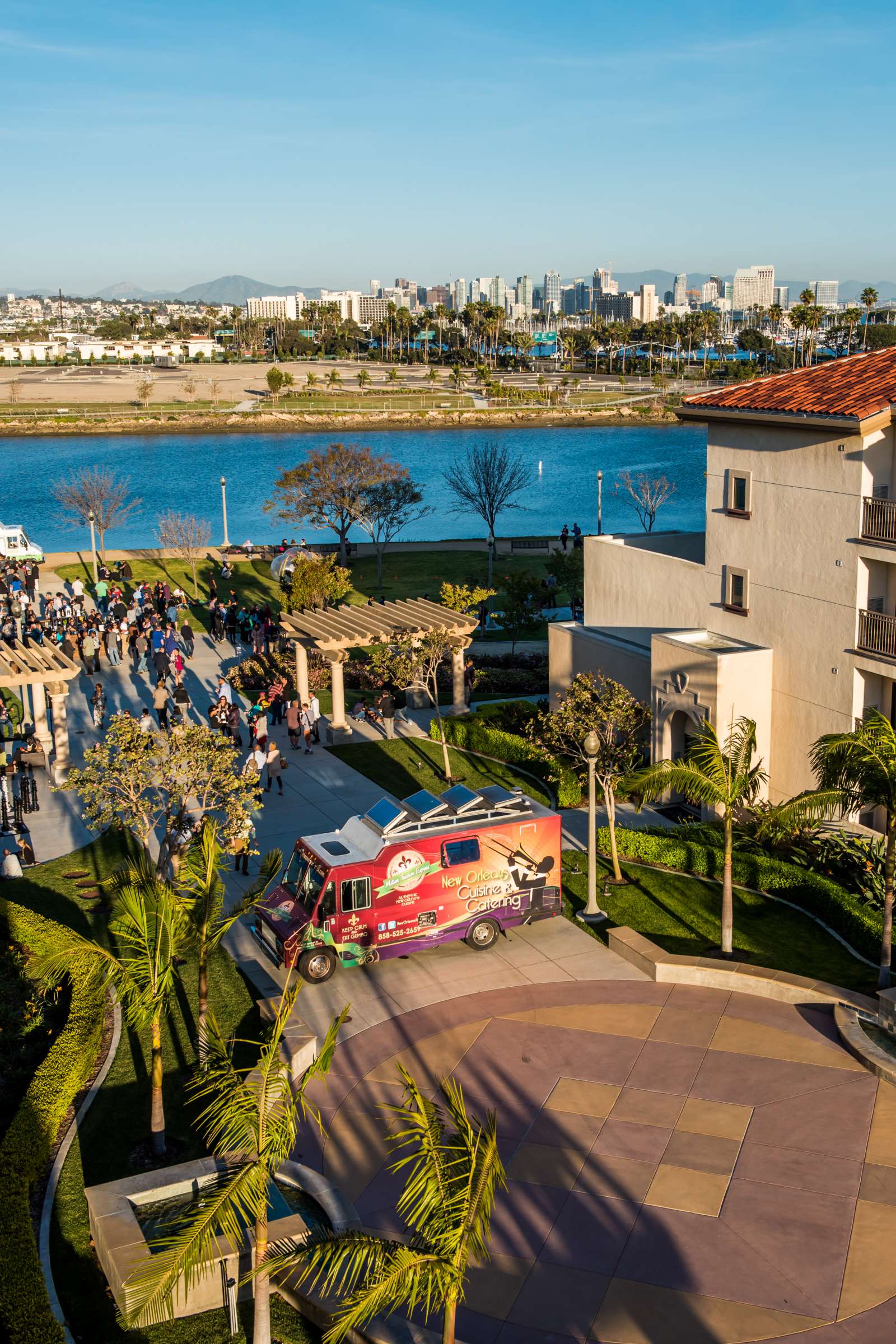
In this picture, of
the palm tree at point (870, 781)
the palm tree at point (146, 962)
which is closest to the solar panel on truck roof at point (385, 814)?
the palm tree at point (146, 962)

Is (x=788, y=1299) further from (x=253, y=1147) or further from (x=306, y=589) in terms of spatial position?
(x=306, y=589)

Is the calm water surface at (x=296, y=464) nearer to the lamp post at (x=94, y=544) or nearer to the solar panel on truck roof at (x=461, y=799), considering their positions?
the lamp post at (x=94, y=544)

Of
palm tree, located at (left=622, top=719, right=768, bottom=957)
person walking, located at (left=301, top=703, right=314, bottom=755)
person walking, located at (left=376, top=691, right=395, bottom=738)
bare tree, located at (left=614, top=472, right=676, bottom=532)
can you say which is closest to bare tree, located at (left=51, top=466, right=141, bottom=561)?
bare tree, located at (left=614, top=472, right=676, bottom=532)

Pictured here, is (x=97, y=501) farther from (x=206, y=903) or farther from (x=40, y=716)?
(x=206, y=903)

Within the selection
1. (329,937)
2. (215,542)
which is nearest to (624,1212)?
(329,937)

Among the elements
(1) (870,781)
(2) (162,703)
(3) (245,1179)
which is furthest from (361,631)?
(3) (245,1179)
